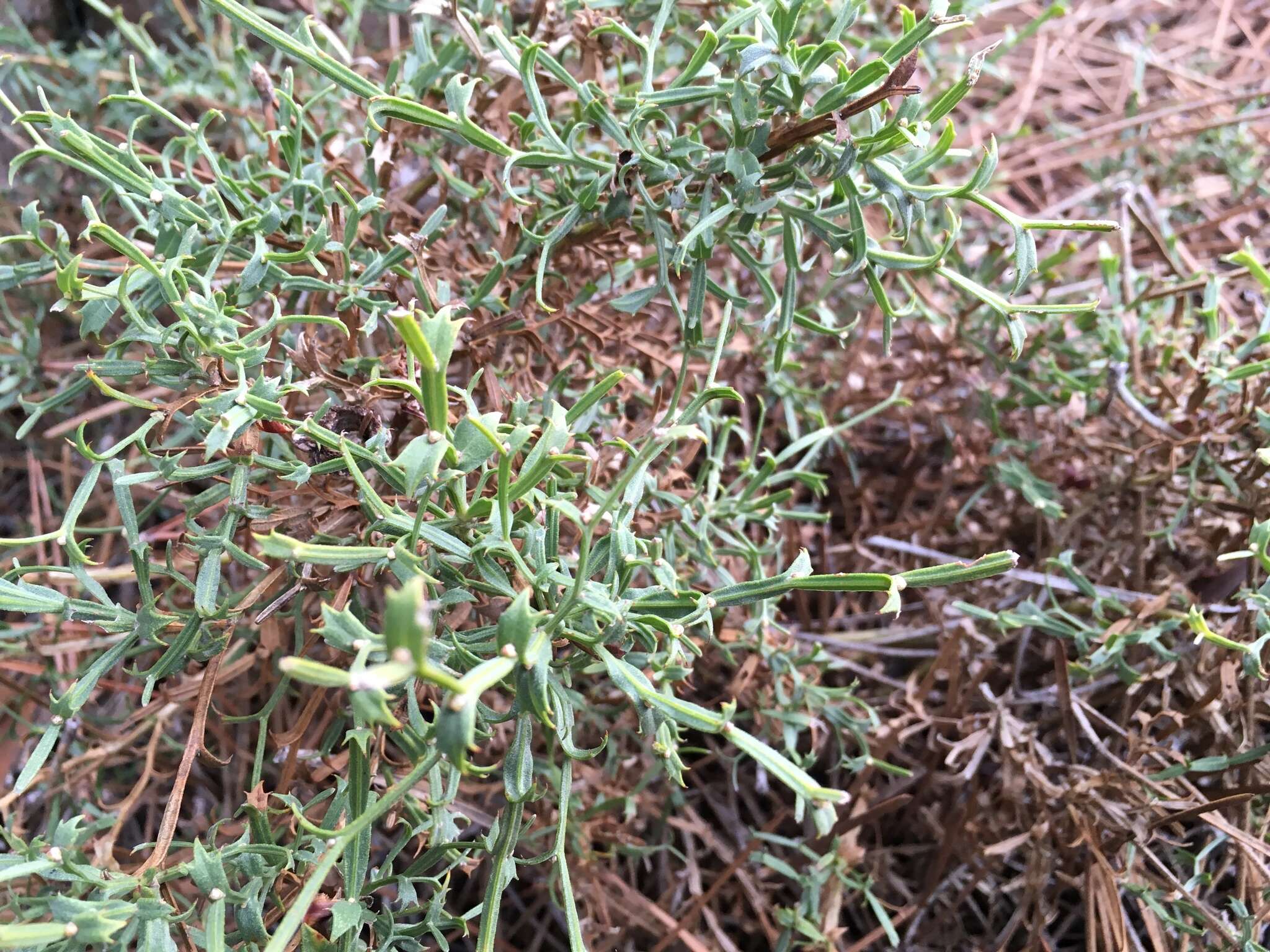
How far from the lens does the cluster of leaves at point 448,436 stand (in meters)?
0.46

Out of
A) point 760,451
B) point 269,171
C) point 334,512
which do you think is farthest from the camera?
point 760,451

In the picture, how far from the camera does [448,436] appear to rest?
448 millimetres

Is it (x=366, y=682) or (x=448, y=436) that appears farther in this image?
(x=448, y=436)

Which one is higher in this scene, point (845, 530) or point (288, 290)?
point (288, 290)

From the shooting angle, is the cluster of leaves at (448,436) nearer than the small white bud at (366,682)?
No

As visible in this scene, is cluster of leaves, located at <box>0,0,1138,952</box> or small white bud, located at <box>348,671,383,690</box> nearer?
small white bud, located at <box>348,671,383,690</box>

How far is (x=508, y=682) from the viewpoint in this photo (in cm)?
53

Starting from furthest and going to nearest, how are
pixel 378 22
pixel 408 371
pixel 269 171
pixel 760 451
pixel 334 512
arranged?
pixel 378 22, pixel 760 451, pixel 269 171, pixel 334 512, pixel 408 371

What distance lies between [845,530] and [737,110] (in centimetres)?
58

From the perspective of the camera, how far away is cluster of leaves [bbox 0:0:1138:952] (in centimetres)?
46

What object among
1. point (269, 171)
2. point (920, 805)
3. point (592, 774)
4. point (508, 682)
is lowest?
point (920, 805)

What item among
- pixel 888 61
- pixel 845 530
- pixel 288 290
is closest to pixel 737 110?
pixel 888 61

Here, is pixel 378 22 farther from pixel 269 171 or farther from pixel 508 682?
pixel 508 682

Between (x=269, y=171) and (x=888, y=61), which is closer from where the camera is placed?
(x=888, y=61)
